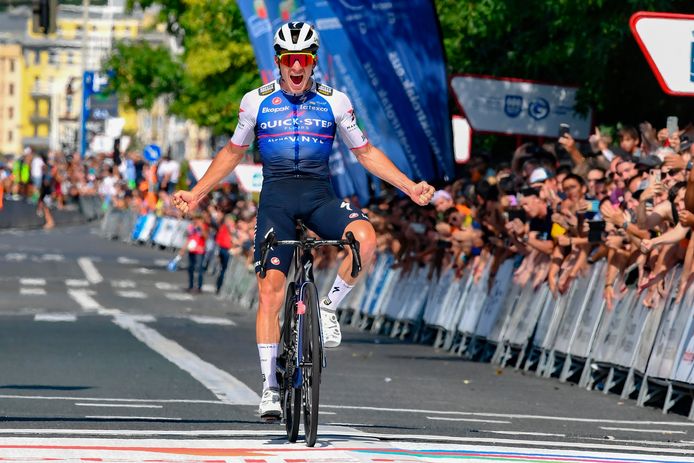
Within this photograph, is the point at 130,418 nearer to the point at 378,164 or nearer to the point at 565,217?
the point at 378,164

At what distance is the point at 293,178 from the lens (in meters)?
11.4

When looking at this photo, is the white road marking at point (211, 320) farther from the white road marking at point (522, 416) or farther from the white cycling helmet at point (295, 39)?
the white cycling helmet at point (295, 39)

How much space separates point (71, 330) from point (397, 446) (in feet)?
54.8

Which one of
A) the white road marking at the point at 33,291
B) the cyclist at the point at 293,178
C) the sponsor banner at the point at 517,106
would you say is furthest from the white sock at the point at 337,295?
the white road marking at the point at 33,291

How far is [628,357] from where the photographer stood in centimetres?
1802

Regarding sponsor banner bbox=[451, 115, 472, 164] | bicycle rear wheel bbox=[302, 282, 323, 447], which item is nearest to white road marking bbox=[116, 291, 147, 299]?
sponsor banner bbox=[451, 115, 472, 164]

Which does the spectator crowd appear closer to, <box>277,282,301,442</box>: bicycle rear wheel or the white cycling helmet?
<box>277,282,301,442</box>: bicycle rear wheel

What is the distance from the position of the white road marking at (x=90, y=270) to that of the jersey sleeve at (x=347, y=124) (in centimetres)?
3246

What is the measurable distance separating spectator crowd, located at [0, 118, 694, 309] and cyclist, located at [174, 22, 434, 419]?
206 inches

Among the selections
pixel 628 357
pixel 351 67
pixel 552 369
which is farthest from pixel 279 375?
pixel 351 67

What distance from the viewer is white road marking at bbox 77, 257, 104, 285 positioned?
45.2 meters

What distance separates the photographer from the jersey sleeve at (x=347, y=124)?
11.6 metres

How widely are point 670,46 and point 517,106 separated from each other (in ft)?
39.4

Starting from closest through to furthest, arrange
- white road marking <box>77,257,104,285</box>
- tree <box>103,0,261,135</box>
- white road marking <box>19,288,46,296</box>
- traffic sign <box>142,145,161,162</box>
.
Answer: white road marking <box>19,288,46,296</box> → white road marking <box>77,257,104,285</box> → tree <box>103,0,261,135</box> → traffic sign <box>142,145,161,162</box>
